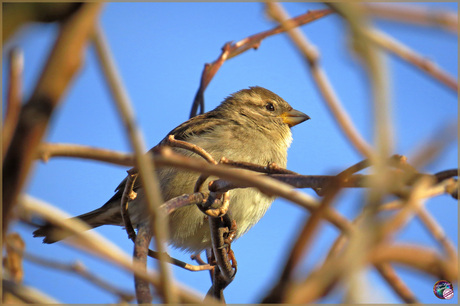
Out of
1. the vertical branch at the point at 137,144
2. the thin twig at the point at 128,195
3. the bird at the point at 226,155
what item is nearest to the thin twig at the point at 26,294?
the vertical branch at the point at 137,144

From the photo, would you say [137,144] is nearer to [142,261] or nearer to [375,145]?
[375,145]

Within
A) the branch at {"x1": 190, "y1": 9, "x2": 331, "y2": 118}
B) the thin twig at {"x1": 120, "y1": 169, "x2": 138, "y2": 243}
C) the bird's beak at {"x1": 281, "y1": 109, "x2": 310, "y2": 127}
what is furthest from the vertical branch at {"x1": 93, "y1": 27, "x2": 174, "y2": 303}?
the bird's beak at {"x1": 281, "y1": 109, "x2": 310, "y2": 127}

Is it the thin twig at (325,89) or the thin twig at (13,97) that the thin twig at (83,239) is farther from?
the thin twig at (325,89)

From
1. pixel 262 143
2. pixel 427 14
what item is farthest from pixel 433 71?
pixel 262 143

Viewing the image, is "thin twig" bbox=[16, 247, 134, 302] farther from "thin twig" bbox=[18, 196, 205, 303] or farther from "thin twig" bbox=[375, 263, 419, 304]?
"thin twig" bbox=[375, 263, 419, 304]

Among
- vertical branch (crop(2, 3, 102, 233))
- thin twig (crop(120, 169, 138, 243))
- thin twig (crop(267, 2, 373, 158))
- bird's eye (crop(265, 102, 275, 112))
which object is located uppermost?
bird's eye (crop(265, 102, 275, 112))

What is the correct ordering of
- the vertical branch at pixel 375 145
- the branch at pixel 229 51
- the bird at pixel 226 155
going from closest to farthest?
1. the vertical branch at pixel 375 145
2. the branch at pixel 229 51
3. the bird at pixel 226 155

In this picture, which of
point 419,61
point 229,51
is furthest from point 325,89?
point 229,51

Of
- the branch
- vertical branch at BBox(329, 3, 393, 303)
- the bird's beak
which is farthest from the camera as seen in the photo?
the bird's beak
